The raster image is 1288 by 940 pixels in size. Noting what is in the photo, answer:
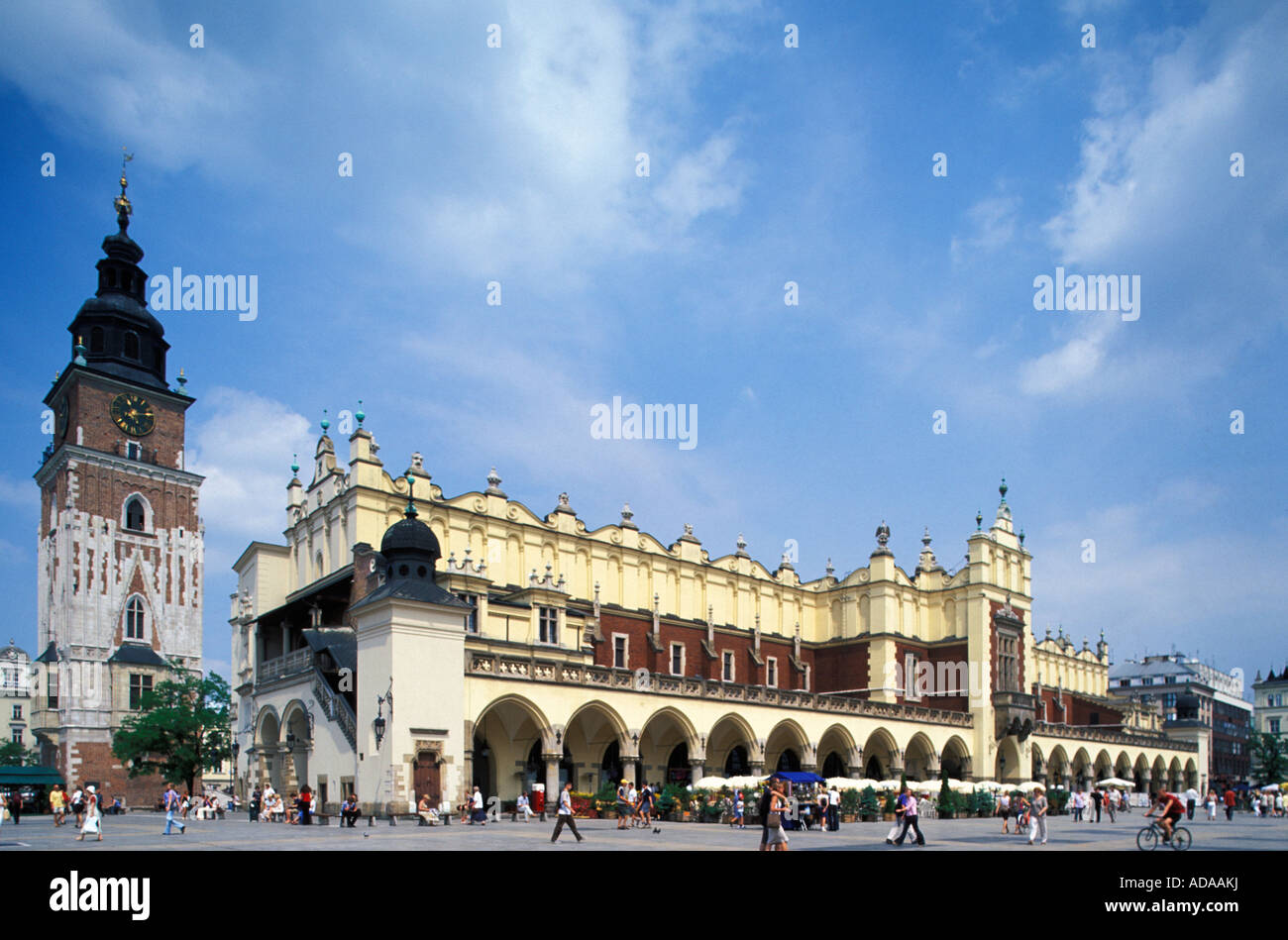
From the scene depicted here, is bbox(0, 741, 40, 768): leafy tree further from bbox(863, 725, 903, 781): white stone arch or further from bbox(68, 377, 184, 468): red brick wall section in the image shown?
bbox(863, 725, 903, 781): white stone arch

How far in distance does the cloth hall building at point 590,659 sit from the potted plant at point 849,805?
5.62 m

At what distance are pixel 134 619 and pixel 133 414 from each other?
14.1 metres

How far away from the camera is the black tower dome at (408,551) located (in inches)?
1332

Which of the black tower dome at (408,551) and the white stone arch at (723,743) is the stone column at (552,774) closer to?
the black tower dome at (408,551)

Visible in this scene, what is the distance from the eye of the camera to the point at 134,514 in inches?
2817

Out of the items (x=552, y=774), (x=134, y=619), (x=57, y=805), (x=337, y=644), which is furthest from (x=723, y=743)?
(x=134, y=619)

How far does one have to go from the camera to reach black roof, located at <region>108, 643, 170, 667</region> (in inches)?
2628

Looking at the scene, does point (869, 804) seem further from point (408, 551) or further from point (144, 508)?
point (144, 508)

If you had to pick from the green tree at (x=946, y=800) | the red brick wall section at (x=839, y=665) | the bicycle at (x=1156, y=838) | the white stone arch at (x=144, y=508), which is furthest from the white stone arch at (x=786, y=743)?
the white stone arch at (x=144, y=508)

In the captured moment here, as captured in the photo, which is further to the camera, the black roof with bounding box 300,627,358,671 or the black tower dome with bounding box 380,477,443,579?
the black roof with bounding box 300,627,358,671

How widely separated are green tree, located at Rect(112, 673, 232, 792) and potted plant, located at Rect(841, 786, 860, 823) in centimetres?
3511

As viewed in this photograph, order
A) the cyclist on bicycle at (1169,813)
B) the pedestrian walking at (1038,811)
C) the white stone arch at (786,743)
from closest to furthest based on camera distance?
the cyclist on bicycle at (1169,813)
the pedestrian walking at (1038,811)
the white stone arch at (786,743)

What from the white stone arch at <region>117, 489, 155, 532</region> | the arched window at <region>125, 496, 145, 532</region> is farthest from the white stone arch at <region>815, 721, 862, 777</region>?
the arched window at <region>125, 496, 145, 532</region>
